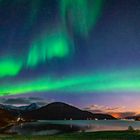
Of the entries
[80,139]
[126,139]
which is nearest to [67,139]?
[80,139]

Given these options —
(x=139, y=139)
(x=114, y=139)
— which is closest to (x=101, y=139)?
(x=114, y=139)

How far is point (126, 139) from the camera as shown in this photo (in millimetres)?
55281

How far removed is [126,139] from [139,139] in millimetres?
2076

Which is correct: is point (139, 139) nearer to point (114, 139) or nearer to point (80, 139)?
point (114, 139)

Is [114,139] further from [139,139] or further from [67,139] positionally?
[67,139]

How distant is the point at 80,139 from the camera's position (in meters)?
54.8

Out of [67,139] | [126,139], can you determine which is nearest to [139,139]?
[126,139]

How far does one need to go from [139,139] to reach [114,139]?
3884 mm

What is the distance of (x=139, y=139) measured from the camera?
54469 millimetres

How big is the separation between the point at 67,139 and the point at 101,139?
17.9 ft

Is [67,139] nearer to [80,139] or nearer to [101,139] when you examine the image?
[80,139]

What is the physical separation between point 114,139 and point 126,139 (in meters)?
2.01

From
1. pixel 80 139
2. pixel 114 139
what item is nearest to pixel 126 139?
pixel 114 139

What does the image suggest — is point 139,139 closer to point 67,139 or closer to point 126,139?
point 126,139
